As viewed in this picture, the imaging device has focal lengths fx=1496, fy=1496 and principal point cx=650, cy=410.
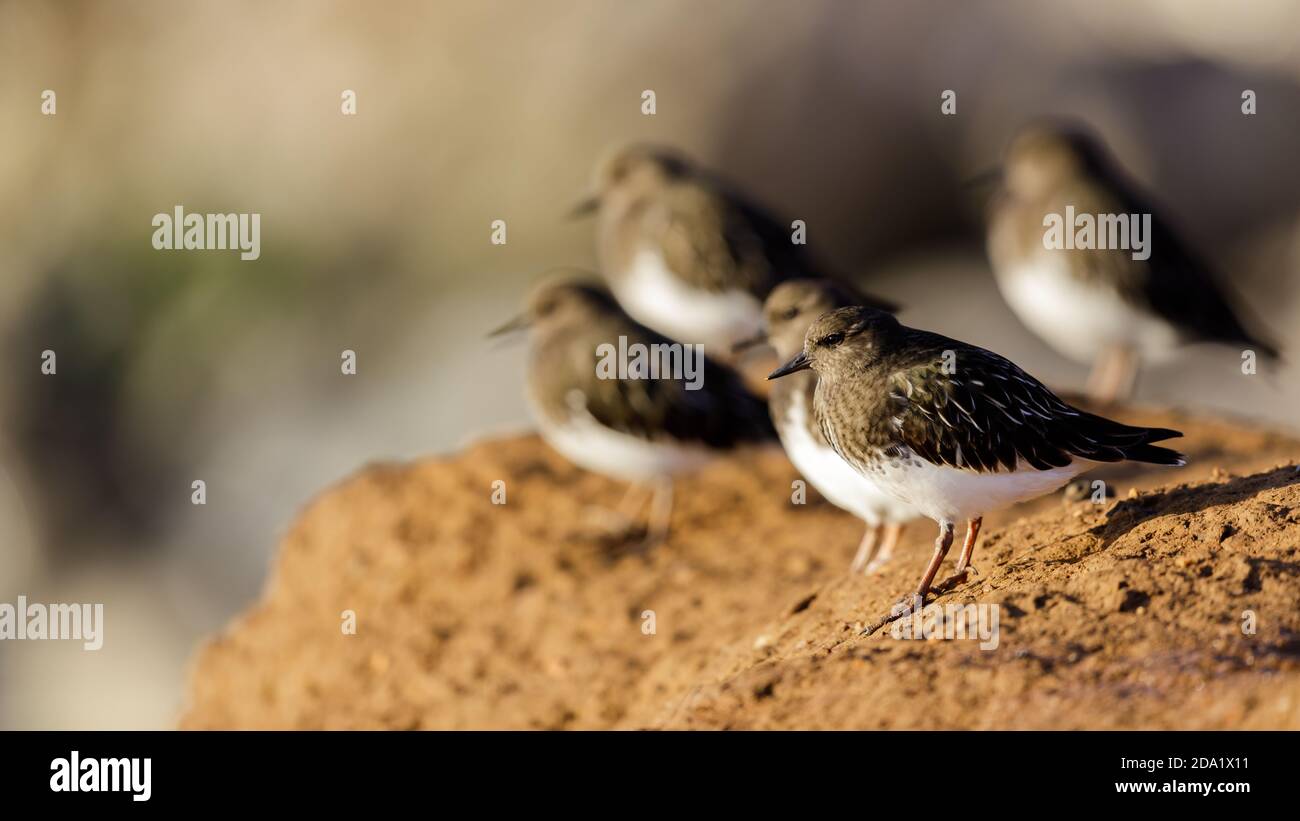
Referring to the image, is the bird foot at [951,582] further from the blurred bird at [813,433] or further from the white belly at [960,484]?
the blurred bird at [813,433]

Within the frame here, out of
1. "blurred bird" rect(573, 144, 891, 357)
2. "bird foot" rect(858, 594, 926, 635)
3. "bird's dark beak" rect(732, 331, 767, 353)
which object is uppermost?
"blurred bird" rect(573, 144, 891, 357)

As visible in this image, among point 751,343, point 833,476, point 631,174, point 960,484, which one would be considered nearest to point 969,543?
point 960,484

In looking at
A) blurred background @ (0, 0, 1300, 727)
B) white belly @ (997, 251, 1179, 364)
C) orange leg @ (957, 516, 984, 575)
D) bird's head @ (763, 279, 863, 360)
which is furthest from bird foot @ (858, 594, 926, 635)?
blurred background @ (0, 0, 1300, 727)

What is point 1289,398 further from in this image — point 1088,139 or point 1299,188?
point 1088,139

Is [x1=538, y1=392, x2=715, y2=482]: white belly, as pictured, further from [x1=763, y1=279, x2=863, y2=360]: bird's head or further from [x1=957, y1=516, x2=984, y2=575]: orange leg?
[x1=957, y1=516, x2=984, y2=575]: orange leg

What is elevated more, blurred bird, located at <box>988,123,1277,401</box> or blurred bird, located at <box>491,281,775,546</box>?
blurred bird, located at <box>988,123,1277,401</box>

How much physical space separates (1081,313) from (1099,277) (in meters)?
0.32

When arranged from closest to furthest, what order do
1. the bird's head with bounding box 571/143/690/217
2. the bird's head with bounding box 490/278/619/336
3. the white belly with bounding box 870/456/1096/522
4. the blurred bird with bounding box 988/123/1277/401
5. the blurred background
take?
the white belly with bounding box 870/456/1096/522 → the bird's head with bounding box 490/278/619/336 → the blurred bird with bounding box 988/123/1277/401 → the bird's head with bounding box 571/143/690/217 → the blurred background

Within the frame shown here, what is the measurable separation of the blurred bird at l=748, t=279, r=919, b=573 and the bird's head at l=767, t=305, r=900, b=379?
615mm

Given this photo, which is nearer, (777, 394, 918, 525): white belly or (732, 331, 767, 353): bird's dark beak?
(777, 394, 918, 525): white belly

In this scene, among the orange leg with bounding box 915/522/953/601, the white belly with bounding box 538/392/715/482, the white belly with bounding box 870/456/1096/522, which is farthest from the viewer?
the white belly with bounding box 538/392/715/482

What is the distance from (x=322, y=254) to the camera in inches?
837

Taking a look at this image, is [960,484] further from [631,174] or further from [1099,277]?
[631,174]

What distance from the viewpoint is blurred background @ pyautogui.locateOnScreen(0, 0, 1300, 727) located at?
18688 millimetres
